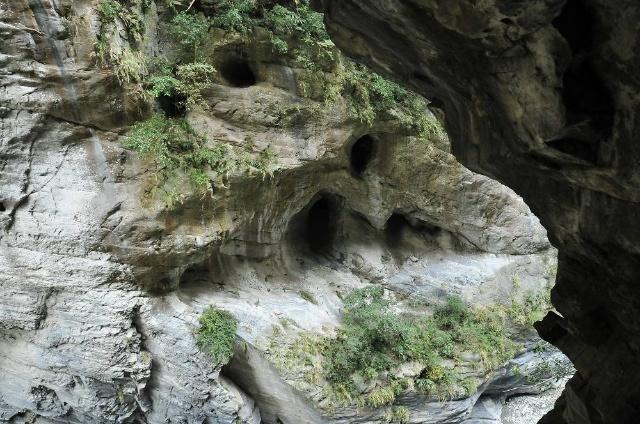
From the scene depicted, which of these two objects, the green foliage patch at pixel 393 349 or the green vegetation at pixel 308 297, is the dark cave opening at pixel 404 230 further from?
the green vegetation at pixel 308 297

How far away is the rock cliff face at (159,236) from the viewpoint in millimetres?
7641

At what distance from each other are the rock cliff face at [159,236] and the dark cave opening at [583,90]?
8.00ft

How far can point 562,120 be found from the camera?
359cm

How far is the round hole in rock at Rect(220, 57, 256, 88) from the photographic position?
9938mm

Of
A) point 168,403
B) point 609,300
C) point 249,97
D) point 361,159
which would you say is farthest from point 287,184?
point 609,300

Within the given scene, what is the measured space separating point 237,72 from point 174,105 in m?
1.94

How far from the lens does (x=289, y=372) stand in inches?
350

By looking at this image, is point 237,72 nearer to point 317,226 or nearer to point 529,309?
point 317,226

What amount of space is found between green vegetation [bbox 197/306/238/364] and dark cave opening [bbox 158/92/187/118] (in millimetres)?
4174

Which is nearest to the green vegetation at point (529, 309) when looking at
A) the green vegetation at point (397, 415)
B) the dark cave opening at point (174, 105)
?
the green vegetation at point (397, 415)

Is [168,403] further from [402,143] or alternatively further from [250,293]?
[402,143]

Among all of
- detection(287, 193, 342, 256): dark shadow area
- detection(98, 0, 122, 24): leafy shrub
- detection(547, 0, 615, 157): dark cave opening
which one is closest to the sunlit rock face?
detection(547, 0, 615, 157): dark cave opening

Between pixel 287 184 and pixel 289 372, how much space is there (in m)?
4.13

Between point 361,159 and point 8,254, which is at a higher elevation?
point 361,159
